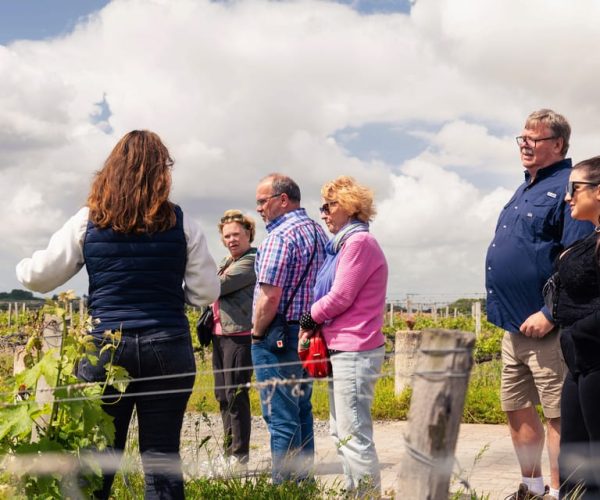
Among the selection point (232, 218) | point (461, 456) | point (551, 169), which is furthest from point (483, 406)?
point (551, 169)

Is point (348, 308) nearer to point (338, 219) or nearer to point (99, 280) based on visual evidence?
point (338, 219)

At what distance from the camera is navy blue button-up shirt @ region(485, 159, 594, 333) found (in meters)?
4.58

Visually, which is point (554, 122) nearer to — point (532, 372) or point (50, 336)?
point (532, 372)

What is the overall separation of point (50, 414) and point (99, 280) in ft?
1.91

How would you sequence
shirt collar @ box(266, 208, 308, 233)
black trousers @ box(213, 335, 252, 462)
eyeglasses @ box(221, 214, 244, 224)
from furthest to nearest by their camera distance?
1. eyeglasses @ box(221, 214, 244, 224)
2. black trousers @ box(213, 335, 252, 462)
3. shirt collar @ box(266, 208, 308, 233)

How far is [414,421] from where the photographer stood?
8.03ft

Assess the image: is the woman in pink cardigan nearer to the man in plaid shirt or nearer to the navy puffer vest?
the man in plaid shirt

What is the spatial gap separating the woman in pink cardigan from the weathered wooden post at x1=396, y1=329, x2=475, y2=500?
6.43 feet

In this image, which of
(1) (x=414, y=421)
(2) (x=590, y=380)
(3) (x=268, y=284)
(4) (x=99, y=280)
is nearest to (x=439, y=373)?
(1) (x=414, y=421)

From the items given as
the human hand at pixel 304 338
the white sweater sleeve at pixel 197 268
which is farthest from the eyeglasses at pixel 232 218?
the white sweater sleeve at pixel 197 268

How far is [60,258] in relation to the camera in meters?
3.54

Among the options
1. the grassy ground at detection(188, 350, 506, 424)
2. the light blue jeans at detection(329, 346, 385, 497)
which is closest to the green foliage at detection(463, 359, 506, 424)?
the grassy ground at detection(188, 350, 506, 424)

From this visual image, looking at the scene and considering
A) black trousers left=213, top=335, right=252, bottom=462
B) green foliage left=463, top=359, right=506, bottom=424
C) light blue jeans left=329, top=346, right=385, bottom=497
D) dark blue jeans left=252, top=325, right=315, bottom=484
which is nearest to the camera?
light blue jeans left=329, top=346, right=385, bottom=497

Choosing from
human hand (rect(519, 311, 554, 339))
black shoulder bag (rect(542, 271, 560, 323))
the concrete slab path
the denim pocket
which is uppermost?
black shoulder bag (rect(542, 271, 560, 323))
